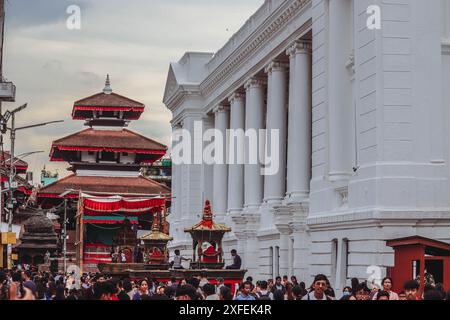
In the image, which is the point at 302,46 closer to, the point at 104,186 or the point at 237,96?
the point at 237,96

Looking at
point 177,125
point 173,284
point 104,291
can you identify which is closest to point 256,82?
point 177,125

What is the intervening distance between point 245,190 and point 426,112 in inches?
1042

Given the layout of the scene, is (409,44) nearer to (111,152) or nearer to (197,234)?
(197,234)

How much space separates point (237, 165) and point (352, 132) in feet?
81.0

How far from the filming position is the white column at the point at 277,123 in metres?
49.9

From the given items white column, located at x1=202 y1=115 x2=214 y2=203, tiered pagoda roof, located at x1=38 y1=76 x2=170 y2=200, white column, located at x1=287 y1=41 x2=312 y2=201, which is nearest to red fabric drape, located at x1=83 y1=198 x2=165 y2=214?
white column, located at x1=202 y1=115 x2=214 y2=203

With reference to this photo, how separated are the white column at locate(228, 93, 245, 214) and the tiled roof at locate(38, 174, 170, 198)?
18.2 meters

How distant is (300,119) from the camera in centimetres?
4547

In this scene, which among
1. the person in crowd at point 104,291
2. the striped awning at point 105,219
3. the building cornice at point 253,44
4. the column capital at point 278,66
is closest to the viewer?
the person in crowd at point 104,291

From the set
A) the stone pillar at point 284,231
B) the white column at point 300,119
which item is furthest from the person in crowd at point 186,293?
the white column at point 300,119

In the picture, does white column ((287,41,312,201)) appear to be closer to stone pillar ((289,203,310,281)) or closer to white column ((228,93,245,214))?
stone pillar ((289,203,310,281))

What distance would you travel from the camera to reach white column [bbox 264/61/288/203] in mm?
49875

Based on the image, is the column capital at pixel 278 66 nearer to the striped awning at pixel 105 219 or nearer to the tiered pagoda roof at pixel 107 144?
the striped awning at pixel 105 219

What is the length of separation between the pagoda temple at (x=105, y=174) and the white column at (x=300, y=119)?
74.7 ft
